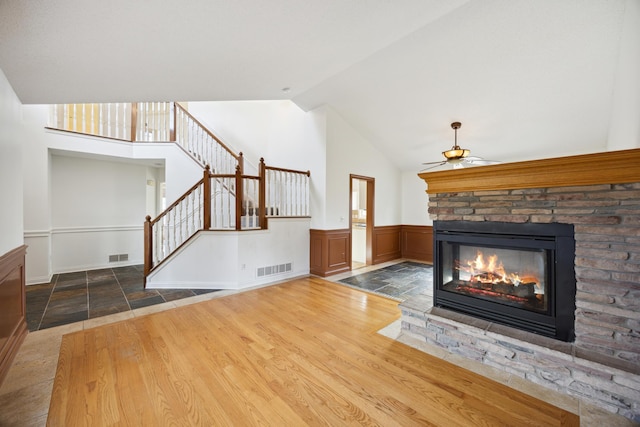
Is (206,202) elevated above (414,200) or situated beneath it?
situated beneath

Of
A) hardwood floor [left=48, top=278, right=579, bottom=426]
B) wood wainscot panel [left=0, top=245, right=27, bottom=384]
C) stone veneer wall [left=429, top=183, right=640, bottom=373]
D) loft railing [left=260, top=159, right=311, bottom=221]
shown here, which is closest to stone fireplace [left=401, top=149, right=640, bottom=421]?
stone veneer wall [left=429, top=183, right=640, bottom=373]

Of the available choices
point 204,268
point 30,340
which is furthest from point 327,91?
point 30,340

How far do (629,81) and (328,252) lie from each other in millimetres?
4450

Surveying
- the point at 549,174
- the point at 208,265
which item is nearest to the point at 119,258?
the point at 208,265

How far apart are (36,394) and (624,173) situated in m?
4.41

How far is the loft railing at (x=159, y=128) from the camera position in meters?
5.45

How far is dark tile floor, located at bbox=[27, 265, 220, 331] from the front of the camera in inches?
127

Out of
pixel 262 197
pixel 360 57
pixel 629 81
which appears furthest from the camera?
pixel 262 197

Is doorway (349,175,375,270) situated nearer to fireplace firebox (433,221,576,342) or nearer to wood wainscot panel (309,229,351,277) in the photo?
wood wainscot panel (309,229,351,277)

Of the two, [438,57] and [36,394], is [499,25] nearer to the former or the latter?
[438,57]

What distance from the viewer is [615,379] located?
167cm

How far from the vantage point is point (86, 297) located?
391cm

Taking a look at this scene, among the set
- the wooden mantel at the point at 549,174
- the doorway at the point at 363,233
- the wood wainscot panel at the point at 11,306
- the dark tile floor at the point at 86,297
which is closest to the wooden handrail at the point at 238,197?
the dark tile floor at the point at 86,297

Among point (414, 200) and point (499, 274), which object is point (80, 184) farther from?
point (414, 200)
